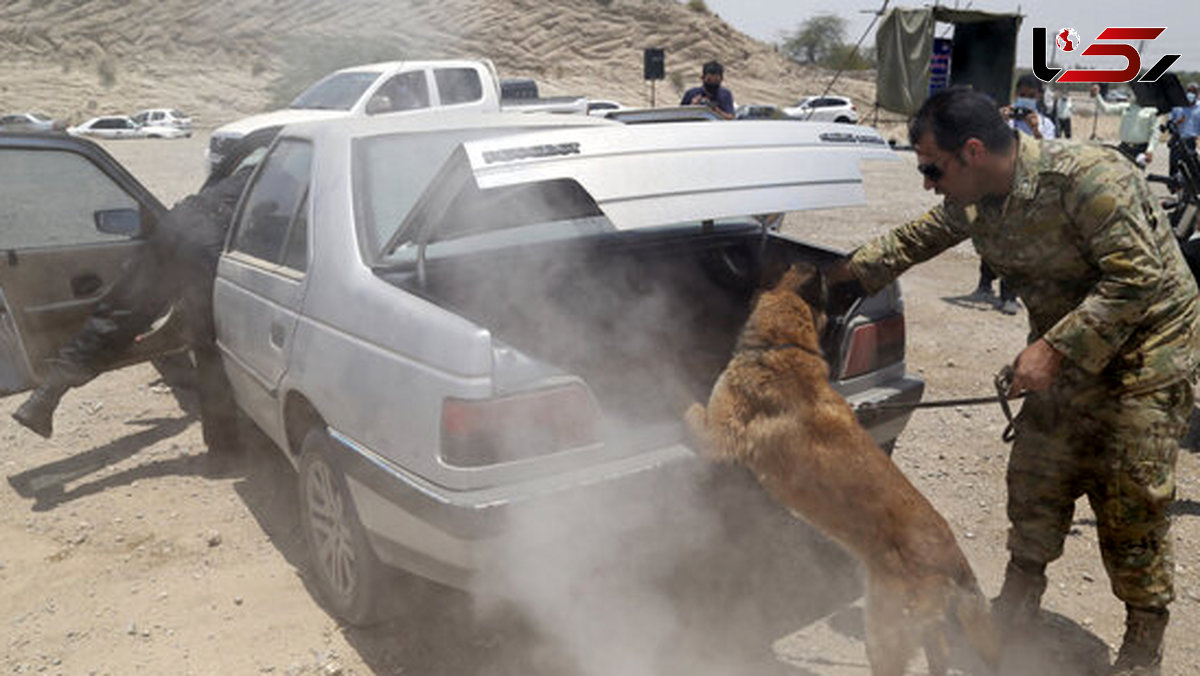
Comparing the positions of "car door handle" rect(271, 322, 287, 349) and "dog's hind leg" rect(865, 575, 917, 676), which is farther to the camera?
"car door handle" rect(271, 322, 287, 349)

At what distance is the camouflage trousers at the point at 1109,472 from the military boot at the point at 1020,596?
0.06m

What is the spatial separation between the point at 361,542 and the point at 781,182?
1.77 metres

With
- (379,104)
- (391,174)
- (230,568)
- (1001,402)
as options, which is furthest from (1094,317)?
(379,104)

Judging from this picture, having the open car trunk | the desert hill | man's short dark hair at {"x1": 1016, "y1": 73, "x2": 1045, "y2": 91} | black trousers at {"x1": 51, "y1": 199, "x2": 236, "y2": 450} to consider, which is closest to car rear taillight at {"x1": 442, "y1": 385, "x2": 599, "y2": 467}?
the open car trunk

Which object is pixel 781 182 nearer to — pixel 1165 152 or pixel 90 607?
pixel 90 607

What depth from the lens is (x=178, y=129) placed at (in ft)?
100

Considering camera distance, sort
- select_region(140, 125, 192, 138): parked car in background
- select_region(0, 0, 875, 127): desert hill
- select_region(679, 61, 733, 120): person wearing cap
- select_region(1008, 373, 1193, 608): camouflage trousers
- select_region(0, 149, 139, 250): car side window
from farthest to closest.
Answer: select_region(140, 125, 192, 138): parked car in background
select_region(0, 0, 875, 127): desert hill
select_region(0, 149, 139, 250): car side window
select_region(679, 61, 733, 120): person wearing cap
select_region(1008, 373, 1193, 608): camouflage trousers

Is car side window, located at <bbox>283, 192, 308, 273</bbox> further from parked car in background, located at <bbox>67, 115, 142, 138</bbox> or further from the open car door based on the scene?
parked car in background, located at <bbox>67, 115, 142, 138</bbox>

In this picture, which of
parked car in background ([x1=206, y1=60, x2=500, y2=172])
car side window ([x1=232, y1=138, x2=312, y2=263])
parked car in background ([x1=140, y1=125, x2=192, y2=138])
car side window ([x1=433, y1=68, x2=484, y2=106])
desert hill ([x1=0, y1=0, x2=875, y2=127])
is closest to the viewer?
car side window ([x1=232, y1=138, x2=312, y2=263])

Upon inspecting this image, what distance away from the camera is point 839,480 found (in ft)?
7.22

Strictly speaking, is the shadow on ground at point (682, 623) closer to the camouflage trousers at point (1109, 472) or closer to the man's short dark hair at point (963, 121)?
the camouflage trousers at point (1109, 472)

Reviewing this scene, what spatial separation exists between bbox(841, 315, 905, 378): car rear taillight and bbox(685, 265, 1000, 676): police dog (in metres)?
0.31

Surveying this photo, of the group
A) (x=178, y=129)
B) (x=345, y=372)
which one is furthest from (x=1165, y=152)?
(x=178, y=129)

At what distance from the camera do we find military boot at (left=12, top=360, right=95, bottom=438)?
13.0 ft
